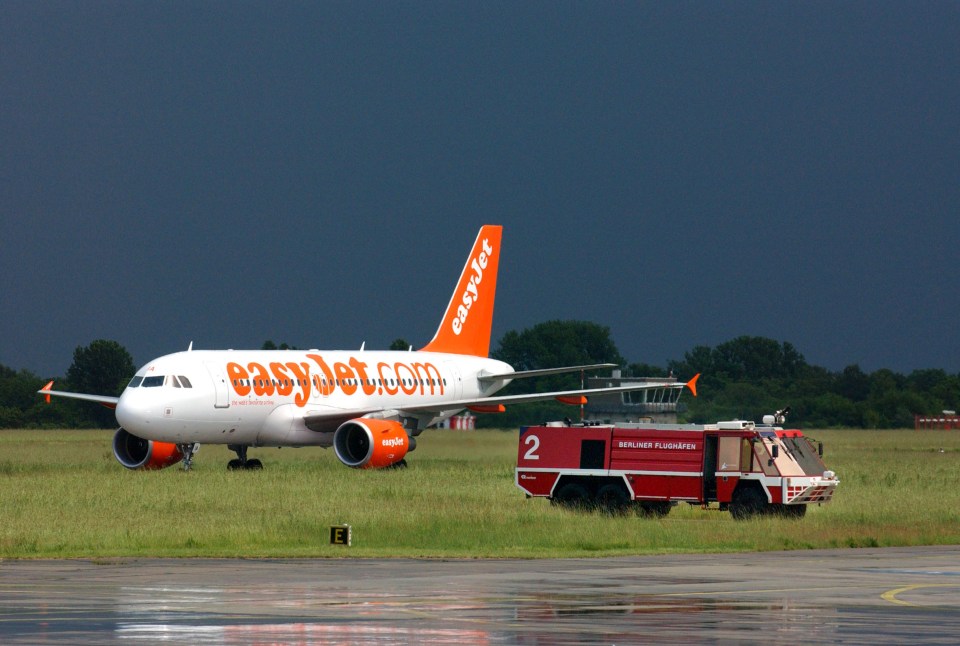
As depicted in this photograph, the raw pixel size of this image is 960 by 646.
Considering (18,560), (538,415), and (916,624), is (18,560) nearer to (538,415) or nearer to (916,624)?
(916,624)

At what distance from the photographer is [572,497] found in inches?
1396

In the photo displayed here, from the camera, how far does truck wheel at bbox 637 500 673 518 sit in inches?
1380

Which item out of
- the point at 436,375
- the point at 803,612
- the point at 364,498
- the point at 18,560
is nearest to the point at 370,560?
the point at 18,560

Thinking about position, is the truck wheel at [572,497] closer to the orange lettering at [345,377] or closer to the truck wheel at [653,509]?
the truck wheel at [653,509]

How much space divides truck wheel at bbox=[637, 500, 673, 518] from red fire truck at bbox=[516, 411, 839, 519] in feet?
0.07

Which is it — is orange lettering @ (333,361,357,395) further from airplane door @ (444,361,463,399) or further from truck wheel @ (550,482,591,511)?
truck wheel @ (550,482,591,511)

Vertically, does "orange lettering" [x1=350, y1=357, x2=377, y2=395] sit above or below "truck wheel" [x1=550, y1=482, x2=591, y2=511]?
above

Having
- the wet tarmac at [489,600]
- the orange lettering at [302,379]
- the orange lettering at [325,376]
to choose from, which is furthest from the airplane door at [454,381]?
the wet tarmac at [489,600]

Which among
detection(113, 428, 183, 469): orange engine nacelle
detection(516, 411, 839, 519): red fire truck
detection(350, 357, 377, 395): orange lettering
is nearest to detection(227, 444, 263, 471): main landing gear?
detection(113, 428, 183, 469): orange engine nacelle

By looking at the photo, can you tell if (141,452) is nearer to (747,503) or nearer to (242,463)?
(242,463)

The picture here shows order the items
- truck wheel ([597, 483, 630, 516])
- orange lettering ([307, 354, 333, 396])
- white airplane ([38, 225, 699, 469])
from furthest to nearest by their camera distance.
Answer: orange lettering ([307, 354, 333, 396]) < white airplane ([38, 225, 699, 469]) < truck wheel ([597, 483, 630, 516])

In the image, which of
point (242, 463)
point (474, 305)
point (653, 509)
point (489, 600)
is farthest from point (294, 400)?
point (489, 600)

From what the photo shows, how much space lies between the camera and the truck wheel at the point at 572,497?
3512cm

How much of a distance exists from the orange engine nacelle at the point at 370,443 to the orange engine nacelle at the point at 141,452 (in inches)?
207
